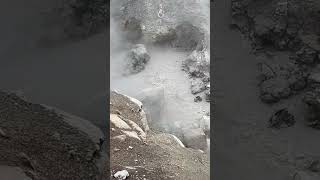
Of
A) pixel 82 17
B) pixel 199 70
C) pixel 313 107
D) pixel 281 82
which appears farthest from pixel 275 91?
pixel 82 17

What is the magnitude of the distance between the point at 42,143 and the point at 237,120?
10.5 m

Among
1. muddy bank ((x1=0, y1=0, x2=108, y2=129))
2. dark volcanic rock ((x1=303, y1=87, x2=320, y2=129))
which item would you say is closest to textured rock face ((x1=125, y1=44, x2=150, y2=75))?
muddy bank ((x1=0, y1=0, x2=108, y2=129))

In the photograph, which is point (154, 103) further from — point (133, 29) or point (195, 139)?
point (133, 29)

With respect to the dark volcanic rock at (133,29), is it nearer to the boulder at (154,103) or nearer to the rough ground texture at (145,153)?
the boulder at (154,103)

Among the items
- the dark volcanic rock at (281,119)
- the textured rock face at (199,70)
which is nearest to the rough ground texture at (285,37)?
the dark volcanic rock at (281,119)

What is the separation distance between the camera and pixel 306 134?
16.8m

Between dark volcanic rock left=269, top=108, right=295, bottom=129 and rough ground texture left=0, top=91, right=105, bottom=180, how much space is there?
914 cm

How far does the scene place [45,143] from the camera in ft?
27.1

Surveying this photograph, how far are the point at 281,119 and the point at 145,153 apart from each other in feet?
25.0

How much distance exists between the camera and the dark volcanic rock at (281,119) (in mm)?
16953

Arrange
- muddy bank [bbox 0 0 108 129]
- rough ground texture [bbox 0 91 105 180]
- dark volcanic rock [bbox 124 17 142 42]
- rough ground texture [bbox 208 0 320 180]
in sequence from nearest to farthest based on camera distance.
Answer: rough ground texture [bbox 0 91 105 180] → rough ground texture [bbox 208 0 320 180] → muddy bank [bbox 0 0 108 129] → dark volcanic rock [bbox 124 17 142 42]

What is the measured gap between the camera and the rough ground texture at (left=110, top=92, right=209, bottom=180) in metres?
10.6

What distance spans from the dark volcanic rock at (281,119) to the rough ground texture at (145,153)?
433cm

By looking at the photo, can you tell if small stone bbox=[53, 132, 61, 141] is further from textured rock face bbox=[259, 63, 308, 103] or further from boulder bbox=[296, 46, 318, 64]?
boulder bbox=[296, 46, 318, 64]
